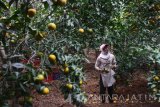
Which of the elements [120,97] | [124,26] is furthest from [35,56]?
[120,97]

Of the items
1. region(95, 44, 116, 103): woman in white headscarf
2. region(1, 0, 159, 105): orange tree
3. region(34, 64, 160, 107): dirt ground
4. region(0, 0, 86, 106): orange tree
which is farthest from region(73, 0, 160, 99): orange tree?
region(0, 0, 86, 106): orange tree

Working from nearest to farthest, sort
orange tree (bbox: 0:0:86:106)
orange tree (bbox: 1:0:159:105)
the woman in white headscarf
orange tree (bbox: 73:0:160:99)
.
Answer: orange tree (bbox: 0:0:86:106) → orange tree (bbox: 1:0:159:105) → orange tree (bbox: 73:0:160:99) → the woman in white headscarf

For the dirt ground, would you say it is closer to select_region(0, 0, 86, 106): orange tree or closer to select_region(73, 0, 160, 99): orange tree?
select_region(73, 0, 160, 99): orange tree

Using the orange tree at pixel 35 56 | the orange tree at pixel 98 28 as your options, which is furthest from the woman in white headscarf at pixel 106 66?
the orange tree at pixel 35 56

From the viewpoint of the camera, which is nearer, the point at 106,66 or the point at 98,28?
the point at 98,28

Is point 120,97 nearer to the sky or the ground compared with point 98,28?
nearer to the ground

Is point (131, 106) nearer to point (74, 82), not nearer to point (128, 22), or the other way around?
point (128, 22)

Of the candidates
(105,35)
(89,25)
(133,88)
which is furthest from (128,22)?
(133,88)

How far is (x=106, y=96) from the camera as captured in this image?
6.12 meters

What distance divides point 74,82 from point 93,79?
5234 millimetres

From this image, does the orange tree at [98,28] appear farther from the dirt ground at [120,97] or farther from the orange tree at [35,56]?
the dirt ground at [120,97]

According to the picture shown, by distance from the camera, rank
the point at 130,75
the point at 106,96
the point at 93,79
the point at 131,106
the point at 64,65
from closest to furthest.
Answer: the point at 64,65
the point at 131,106
the point at 106,96
the point at 130,75
the point at 93,79

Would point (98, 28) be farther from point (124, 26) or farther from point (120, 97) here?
point (120, 97)

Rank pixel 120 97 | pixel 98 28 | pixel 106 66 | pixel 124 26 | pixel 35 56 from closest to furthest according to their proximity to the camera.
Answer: pixel 35 56 < pixel 98 28 < pixel 124 26 < pixel 106 66 < pixel 120 97
